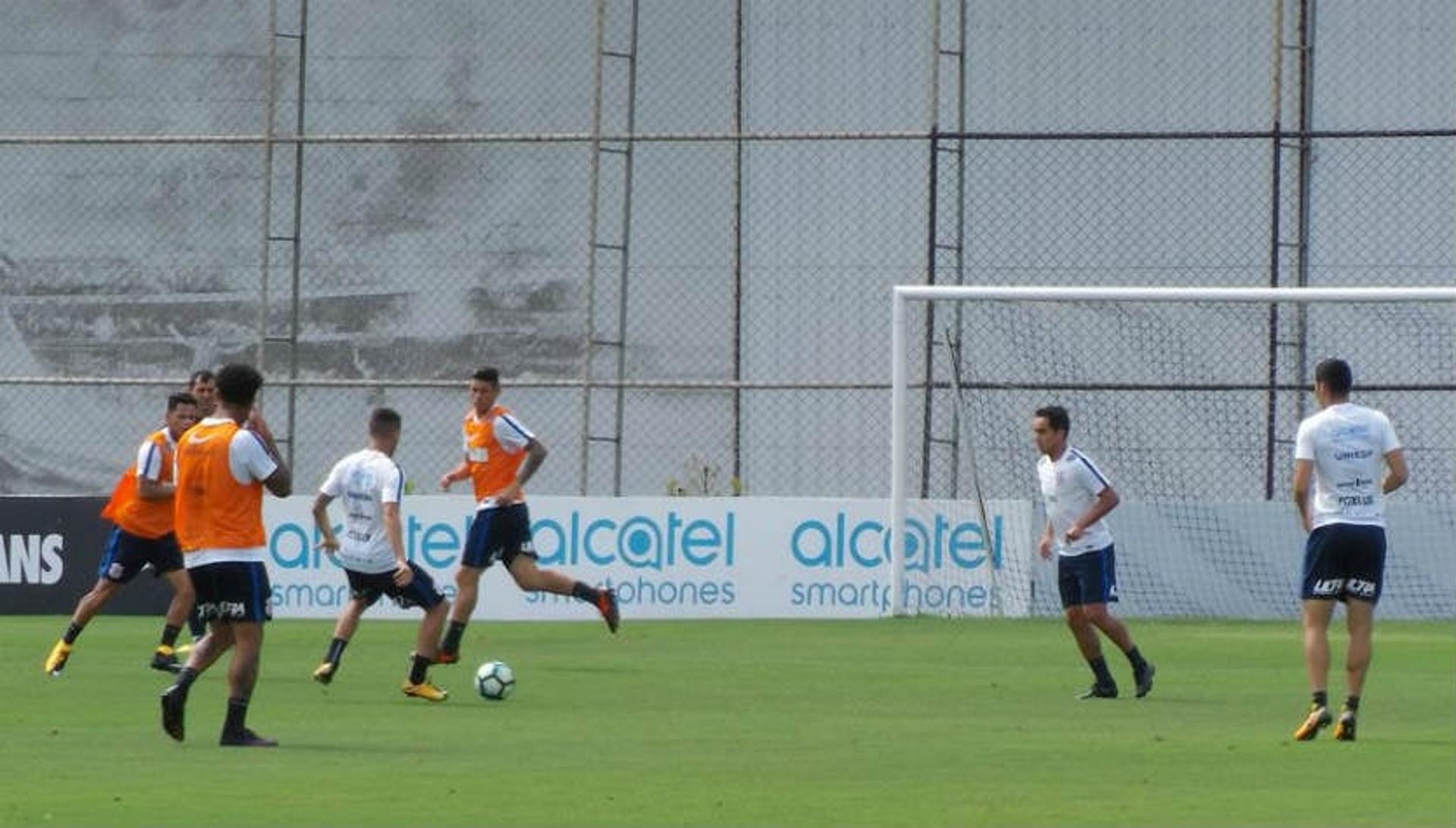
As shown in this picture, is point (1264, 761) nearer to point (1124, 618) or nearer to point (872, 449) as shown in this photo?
point (1124, 618)

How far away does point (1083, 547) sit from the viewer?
18031 millimetres

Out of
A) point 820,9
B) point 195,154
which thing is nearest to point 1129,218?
point 820,9

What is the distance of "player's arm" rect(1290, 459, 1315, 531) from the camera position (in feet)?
47.4

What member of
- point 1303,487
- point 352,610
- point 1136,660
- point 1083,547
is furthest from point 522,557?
point 1303,487

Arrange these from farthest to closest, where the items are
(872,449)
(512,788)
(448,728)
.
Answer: (872,449), (448,728), (512,788)

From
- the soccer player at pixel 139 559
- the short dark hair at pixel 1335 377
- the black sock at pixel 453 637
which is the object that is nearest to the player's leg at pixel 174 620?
the soccer player at pixel 139 559

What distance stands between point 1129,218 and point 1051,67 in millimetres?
2461

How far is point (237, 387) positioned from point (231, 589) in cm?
98

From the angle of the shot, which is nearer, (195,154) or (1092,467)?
(1092,467)

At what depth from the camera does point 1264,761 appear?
1327 cm

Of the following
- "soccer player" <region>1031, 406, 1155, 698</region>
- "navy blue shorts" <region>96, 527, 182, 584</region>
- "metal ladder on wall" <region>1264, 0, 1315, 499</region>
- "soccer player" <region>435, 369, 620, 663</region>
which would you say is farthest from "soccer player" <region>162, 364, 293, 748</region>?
"metal ladder on wall" <region>1264, 0, 1315, 499</region>

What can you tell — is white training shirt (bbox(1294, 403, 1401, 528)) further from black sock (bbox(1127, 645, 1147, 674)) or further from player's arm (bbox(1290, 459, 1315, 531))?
black sock (bbox(1127, 645, 1147, 674))

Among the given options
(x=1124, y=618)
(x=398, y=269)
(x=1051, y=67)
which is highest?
(x=1051, y=67)

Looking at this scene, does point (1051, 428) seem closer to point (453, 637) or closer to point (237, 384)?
point (453, 637)
